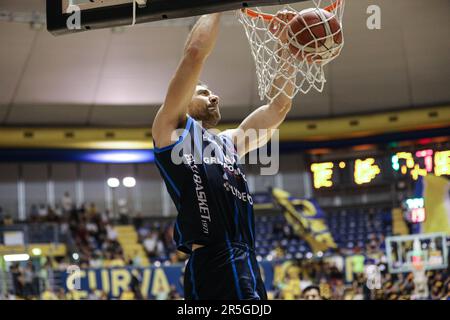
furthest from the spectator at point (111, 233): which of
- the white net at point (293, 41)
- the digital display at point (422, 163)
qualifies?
the white net at point (293, 41)

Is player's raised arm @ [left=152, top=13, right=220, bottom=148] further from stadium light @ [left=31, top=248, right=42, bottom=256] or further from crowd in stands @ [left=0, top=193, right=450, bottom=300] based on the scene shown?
stadium light @ [left=31, top=248, right=42, bottom=256]

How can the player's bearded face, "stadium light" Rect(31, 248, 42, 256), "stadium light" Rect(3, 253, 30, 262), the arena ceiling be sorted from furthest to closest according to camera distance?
"stadium light" Rect(31, 248, 42, 256) < the arena ceiling < "stadium light" Rect(3, 253, 30, 262) < the player's bearded face

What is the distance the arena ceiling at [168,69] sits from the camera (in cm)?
1700

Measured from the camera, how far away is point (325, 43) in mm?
4391

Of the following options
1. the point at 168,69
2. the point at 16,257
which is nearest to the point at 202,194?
the point at 16,257

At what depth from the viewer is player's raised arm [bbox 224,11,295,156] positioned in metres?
4.21

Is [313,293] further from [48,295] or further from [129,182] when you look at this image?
[129,182]

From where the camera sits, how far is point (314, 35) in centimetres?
435

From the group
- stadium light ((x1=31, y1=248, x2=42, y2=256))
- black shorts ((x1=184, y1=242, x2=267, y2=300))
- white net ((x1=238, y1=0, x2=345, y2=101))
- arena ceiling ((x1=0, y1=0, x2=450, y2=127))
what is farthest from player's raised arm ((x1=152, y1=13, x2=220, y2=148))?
stadium light ((x1=31, y1=248, x2=42, y2=256))

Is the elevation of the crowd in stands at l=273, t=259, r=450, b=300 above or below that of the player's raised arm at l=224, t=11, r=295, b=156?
below

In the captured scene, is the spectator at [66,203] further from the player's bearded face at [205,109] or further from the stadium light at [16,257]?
the player's bearded face at [205,109]

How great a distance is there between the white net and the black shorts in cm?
110

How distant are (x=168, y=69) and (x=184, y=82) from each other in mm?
15620

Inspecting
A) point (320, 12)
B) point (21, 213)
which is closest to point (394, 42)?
point (21, 213)
